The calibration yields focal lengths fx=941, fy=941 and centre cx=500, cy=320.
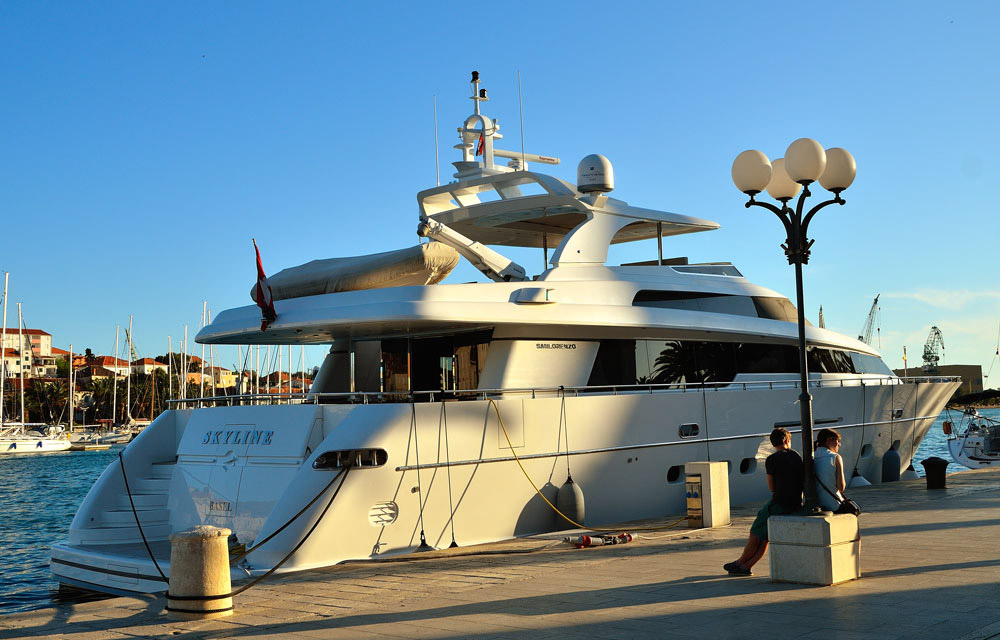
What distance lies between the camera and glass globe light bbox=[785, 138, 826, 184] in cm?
906

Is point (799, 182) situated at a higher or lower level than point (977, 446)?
higher

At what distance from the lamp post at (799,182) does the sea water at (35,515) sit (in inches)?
373

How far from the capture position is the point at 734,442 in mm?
15195

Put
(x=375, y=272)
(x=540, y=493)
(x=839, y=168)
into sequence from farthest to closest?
(x=375, y=272)
(x=540, y=493)
(x=839, y=168)

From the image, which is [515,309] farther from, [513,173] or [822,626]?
[822,626]

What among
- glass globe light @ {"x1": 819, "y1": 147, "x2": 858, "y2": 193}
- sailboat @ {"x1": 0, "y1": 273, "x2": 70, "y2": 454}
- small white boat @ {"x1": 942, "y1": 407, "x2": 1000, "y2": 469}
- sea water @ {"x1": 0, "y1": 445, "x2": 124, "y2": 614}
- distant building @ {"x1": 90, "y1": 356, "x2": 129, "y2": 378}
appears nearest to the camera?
glass globe light @ {"x1": 819, "y1": 147, "x2": 858, "y2": 193}

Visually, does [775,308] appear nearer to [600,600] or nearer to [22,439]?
[600,600]

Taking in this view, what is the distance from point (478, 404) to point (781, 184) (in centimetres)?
466

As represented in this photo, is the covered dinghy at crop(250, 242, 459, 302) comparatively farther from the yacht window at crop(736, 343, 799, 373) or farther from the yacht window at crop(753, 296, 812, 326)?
the yacht window at crop(753, 296, 812, 326)

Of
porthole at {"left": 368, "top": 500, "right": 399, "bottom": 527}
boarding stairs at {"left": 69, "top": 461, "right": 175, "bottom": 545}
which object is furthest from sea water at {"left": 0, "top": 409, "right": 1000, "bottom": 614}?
porthole at {"left": 368, "top": 500, "right": 399, "bottom": 527}

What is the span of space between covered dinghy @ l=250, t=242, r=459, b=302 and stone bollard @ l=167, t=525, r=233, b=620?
564 centimetres

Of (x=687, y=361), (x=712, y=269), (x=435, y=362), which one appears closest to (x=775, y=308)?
(x=712, y=269)

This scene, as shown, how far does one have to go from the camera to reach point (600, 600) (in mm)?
7816

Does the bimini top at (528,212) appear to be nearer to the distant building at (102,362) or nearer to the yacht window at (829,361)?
the yacht window at (829,361)
